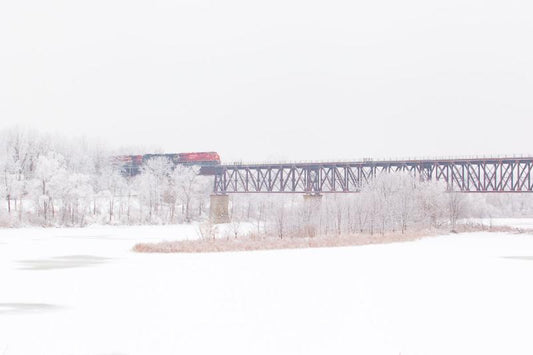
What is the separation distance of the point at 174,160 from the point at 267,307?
3663 inches

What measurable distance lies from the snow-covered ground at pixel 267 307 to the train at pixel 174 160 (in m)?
71.5

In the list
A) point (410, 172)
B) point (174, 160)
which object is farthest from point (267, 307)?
point (174, 160)

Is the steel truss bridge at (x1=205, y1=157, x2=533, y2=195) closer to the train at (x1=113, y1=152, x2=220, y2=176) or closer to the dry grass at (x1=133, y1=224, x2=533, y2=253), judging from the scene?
the train at (x1=113, y1=152, x2=220, y2=176)

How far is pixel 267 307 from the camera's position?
693 inches

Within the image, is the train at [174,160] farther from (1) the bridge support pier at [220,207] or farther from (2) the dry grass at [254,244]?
(2) the dry grass at [254,244]

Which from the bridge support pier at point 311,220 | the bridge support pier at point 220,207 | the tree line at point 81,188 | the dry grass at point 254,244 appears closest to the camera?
the dry grass at point 254,244

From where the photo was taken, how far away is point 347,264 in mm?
29422

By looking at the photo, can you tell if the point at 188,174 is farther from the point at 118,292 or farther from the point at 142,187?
the point at 118,292

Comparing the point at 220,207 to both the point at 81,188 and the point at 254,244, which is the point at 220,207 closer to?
the point at 81,188

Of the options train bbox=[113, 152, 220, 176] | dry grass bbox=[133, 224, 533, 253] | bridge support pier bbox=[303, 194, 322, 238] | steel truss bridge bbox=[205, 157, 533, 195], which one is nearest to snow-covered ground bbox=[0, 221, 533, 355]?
dry grass bbox=[133, 224, 533, 253]

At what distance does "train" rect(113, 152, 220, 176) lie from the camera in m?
103

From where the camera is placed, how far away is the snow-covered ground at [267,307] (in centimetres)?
1335

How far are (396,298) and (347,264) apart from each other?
10292 millimetres

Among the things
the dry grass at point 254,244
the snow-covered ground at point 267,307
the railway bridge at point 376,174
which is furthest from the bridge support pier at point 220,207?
the snow-covered ground at point 267,307
